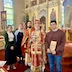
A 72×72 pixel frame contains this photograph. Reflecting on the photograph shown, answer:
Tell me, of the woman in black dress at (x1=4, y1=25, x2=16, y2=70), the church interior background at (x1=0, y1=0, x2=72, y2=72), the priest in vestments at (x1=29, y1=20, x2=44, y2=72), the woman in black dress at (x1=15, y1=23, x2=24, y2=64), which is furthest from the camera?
the church interior background at (x1=0, y1=0, x2=72, y2=72)

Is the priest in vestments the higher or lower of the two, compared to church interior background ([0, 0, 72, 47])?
lower

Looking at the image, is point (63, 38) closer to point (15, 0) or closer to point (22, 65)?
point (22, 65)

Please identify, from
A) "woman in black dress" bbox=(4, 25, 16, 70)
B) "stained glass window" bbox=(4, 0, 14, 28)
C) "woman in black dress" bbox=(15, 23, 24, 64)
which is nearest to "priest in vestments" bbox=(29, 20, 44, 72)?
"woman in black dress" bbox=(4, 25, 16, 70)

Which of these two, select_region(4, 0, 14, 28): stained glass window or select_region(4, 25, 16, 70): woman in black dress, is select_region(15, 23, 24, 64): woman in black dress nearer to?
select_region(4, 25, 16, 70): woman in black dress

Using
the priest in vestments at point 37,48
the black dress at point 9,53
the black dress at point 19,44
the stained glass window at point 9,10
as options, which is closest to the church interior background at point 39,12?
the stained glass window at point 9,10

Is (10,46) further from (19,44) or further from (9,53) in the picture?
(19,44)

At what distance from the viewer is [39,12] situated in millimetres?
13383

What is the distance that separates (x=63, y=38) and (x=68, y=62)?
2610mm

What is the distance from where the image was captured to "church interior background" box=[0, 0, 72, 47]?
36.8ft

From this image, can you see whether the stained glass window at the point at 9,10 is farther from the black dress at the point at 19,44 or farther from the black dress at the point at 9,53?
the black dress at the point at 9,53

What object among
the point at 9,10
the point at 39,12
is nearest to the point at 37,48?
the point at 39,12

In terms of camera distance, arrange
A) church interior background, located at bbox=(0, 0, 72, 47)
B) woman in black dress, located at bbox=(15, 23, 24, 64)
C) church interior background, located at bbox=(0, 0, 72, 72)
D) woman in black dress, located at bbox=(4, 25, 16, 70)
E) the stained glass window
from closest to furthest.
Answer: woman in black dress, located at bbox=(4, 25, 16, 70) < woman in black dress, located at bbox=(15, 23, 24, 64) < church interior background, located at bbox=(0, 0, 72, 72) < church interior background, located at bbox=(0, 0, 72, 47) < the stained glass window

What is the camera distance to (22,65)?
18.6 feet

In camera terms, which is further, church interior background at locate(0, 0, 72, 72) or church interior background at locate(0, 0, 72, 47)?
church interior background at locate(0, 0, 72, 47)
